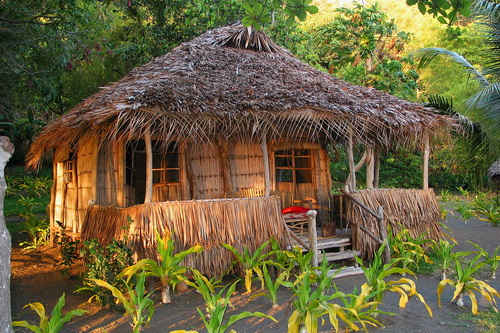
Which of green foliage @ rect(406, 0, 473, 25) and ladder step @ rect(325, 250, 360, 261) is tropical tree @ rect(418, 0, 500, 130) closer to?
→ ladder step @ rect(325, 250, 360, 261)

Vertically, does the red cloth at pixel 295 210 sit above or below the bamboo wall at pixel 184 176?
below

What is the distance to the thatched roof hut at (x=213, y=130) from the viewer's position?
5.60 metres

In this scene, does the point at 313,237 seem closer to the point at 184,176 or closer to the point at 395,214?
the point at 395,214

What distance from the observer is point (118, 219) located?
5617 mm

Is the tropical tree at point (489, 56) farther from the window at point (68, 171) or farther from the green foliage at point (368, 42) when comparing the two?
the window at point (68, 171)

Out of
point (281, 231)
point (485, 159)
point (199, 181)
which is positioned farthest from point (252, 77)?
point (485, 159)

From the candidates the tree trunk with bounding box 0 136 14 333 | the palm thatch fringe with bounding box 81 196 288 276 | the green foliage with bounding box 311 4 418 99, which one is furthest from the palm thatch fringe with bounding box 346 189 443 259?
the green foliage with bounding box 311 4 418 99

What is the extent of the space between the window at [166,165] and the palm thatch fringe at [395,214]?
130 inches

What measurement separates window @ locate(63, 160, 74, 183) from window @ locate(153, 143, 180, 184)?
205 cm

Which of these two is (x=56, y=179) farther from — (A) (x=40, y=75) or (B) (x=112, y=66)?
(B) (x=112, y=66)

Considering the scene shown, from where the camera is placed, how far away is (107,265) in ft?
16.4

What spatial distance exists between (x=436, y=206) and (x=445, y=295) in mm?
2593

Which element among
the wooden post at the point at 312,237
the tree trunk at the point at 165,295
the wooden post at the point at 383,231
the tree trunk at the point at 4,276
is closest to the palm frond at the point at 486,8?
the wooden post at the point at 383,231

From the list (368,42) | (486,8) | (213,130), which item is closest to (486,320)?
(213,130)
